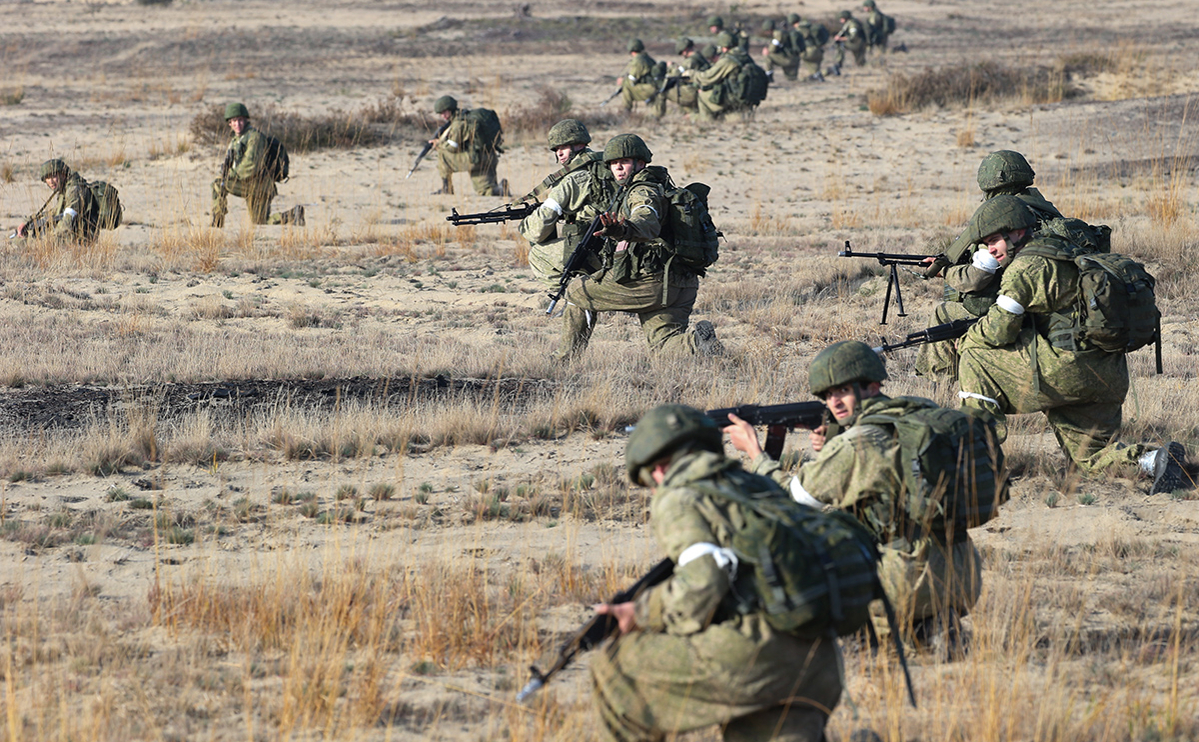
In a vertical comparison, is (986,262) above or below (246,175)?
above

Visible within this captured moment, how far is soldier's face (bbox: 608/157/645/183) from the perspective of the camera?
306 inches

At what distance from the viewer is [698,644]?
9.93 feet

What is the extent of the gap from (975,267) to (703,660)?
375 centimetres

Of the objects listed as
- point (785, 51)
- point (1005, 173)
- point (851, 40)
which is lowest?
point (1005, 173)

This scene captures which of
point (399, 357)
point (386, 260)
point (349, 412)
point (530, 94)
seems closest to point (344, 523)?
point (349, 412)

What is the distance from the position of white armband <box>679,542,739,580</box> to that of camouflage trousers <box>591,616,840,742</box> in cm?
16

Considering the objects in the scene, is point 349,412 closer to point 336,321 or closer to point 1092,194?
point 336,321

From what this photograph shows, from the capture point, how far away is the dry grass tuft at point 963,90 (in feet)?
67.9

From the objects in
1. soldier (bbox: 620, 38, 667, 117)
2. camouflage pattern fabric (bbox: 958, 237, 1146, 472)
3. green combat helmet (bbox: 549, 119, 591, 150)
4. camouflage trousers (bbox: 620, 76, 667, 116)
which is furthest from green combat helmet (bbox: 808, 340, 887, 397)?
camouflage trousers (bbox: 620, 76, 667, 116)

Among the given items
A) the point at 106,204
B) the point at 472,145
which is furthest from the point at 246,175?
the point at 472,145

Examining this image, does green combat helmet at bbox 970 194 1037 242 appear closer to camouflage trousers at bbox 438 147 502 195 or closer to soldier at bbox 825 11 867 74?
camouflage trousers at bbox 438 147 502 195

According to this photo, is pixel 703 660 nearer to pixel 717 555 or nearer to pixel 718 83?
pixel 717 555

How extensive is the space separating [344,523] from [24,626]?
163 cm

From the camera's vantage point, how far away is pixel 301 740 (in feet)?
12.4
